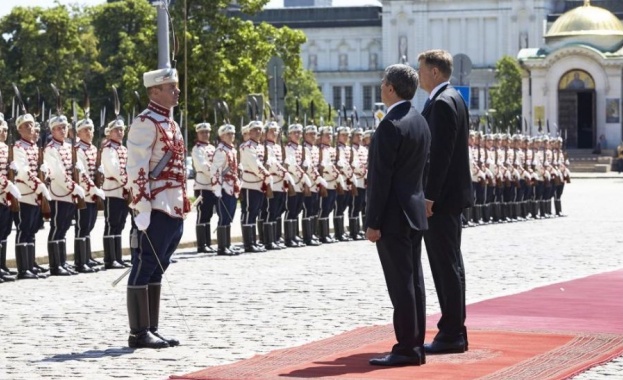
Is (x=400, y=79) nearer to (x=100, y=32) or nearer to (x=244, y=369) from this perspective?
(x=244, y=369)

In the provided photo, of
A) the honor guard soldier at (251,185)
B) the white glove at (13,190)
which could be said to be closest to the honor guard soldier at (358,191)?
the honor guard soldier at (251,185)

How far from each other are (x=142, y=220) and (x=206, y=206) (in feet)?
40.0

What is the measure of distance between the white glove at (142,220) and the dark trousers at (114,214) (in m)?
8.95

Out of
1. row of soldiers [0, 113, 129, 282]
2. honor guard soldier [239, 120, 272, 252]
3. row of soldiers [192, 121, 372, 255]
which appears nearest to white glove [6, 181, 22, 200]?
row of soldiers [0, 113, 129, 282]

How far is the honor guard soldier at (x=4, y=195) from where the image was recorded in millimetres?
19547

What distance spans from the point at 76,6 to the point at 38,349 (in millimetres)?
84799

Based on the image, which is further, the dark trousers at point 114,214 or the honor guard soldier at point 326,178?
the honor guard soldier at point 326,178

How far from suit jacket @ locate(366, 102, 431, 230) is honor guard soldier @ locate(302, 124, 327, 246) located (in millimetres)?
15510

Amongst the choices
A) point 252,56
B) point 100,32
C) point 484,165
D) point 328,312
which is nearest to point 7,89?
point 100,32

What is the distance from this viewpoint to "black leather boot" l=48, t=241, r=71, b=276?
20.8m

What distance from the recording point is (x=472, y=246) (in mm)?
26484

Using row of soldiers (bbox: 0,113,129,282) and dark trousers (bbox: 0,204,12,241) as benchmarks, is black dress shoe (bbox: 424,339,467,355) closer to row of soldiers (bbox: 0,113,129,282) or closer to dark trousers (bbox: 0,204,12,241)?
row of soldiers (bbox: 0,113,129,282)

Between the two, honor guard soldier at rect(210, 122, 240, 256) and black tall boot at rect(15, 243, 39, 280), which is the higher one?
honor guard soldier at rect(210, 122, 240, 256)

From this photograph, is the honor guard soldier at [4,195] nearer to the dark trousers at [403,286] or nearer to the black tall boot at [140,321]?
the black tall boot at [140,321]
